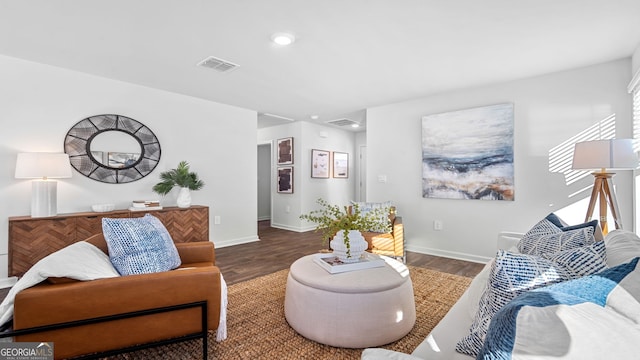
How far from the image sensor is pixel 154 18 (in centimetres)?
222

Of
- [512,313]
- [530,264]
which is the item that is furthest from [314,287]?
[512,313]

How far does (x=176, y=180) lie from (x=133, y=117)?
3.16 ft

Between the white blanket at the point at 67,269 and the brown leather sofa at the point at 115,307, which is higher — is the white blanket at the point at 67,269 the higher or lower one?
the higher one

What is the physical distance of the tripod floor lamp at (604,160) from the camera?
226 cm

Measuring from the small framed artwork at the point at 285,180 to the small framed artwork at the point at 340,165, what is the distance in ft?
3.83

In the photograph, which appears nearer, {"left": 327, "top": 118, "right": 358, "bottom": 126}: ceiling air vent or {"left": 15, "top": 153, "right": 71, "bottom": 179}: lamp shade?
{"left": 15, "top": 153, "right": 71, "bottom": 179}: lamp shade

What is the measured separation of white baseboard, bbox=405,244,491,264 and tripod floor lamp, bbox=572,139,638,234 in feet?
4.57

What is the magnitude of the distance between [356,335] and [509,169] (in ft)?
9.74

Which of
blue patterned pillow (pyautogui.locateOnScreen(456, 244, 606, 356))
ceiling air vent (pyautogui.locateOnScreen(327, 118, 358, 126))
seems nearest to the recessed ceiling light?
blue patterned pillow (pyautogui.locateOnScreen(456, 244, 606, 356))

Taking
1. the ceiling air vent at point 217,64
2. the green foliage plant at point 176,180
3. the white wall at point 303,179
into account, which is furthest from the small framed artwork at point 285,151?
the ceiling air vent at point 217,64

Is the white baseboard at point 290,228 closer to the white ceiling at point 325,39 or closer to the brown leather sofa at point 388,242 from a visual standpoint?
the brown leather sofa at point 388,242

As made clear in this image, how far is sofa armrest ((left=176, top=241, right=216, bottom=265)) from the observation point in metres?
2.40

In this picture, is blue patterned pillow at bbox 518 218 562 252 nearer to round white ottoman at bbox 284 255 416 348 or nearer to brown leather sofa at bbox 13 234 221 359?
round white ottoman at bbox 284 255 416 348

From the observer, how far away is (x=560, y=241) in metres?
1.42
